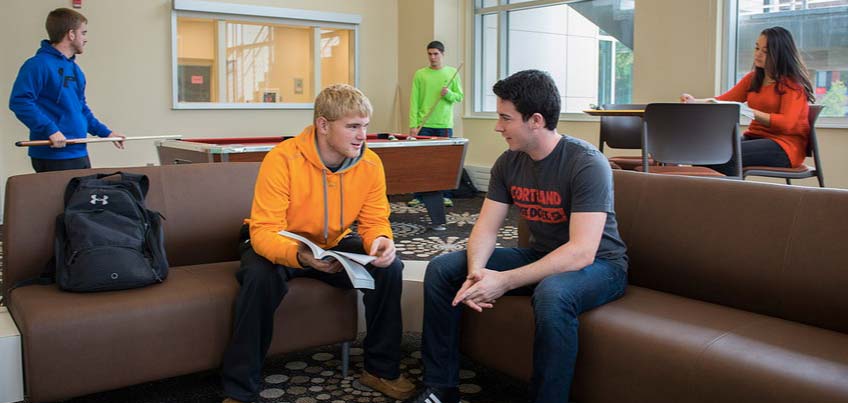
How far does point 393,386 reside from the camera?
8.63 feet

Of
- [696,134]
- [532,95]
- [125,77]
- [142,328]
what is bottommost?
[142,328]

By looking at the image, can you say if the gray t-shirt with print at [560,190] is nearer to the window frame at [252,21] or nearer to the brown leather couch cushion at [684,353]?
the brown leather couch cushion at [684,353]

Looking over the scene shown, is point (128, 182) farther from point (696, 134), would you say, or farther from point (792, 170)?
point (792, 170)

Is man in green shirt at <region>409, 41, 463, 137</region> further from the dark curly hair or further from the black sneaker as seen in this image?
the black sneaker

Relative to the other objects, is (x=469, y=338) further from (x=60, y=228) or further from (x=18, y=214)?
(x=18, y=214)

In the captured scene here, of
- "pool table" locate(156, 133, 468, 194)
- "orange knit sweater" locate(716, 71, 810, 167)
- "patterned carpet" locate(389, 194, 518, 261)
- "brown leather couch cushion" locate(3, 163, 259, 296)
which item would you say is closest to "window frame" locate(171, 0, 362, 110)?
"patterned carpet" locate(389, 194, 518, 261)

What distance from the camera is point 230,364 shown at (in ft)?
8.11

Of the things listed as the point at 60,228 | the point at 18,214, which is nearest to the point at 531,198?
the point at 60,228

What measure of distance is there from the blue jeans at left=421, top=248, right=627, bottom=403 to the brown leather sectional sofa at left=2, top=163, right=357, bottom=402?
1.35ft

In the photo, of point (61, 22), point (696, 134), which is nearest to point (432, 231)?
point (696, 134)

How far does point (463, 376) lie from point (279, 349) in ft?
2.20

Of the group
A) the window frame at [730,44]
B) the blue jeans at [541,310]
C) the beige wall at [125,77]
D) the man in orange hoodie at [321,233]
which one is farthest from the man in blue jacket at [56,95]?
the window frame at [730,44]

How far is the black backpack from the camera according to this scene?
247 cm

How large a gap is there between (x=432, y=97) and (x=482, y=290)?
5.40 metres
